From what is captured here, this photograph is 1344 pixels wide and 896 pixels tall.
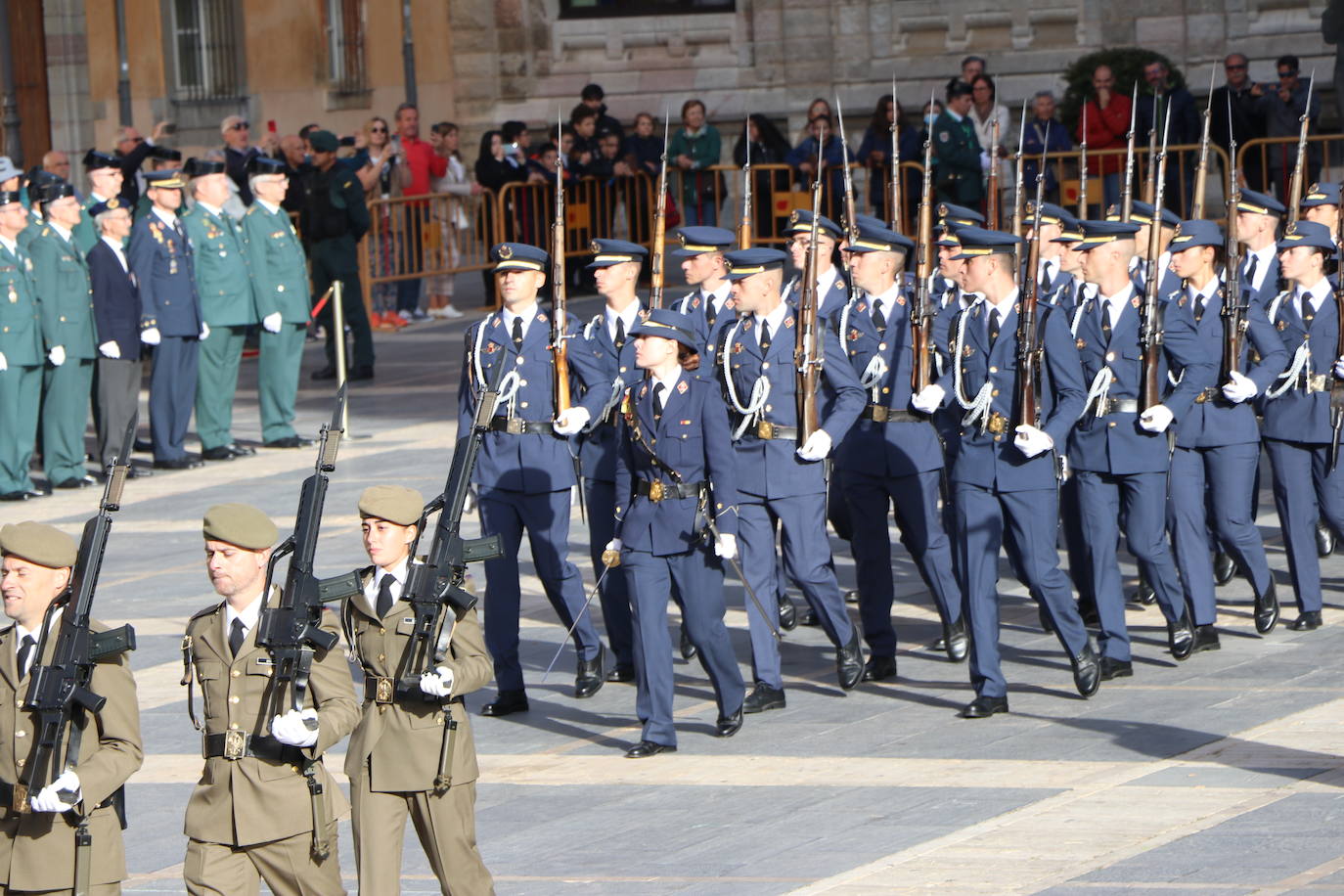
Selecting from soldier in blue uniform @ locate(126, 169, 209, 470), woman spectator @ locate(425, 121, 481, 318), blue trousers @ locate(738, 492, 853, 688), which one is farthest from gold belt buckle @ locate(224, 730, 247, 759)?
woman spectator @ locate(425, 121, 481, 318)

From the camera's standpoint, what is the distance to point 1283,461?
37.0 feet

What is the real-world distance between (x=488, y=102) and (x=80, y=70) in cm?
705

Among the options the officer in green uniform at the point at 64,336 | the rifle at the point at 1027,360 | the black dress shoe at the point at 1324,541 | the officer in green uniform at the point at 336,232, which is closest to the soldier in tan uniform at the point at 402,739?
the rifle at the point at 1027,360

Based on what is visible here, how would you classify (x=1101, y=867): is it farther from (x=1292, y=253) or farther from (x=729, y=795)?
(x=1292, y=253)

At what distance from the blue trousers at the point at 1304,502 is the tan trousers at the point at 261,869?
5807 millimetres

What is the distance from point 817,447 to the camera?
10016mm

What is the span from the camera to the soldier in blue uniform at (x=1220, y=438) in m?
10.7

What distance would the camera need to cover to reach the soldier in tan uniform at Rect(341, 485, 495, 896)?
682 cm

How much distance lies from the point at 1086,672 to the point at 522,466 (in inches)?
95.1

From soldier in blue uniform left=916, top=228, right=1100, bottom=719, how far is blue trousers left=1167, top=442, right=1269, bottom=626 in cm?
101

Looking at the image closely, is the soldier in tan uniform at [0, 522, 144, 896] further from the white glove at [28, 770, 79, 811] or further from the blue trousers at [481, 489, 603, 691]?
the blue trousers at [481, 489, 603, 691]

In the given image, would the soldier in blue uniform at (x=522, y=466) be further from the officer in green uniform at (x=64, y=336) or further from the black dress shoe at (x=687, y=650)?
the officer in green uniform at (x=64, y=336)

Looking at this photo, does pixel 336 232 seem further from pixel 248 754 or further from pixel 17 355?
pixel 248 754

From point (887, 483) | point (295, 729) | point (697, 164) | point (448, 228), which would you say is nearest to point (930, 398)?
point (887, 483)
